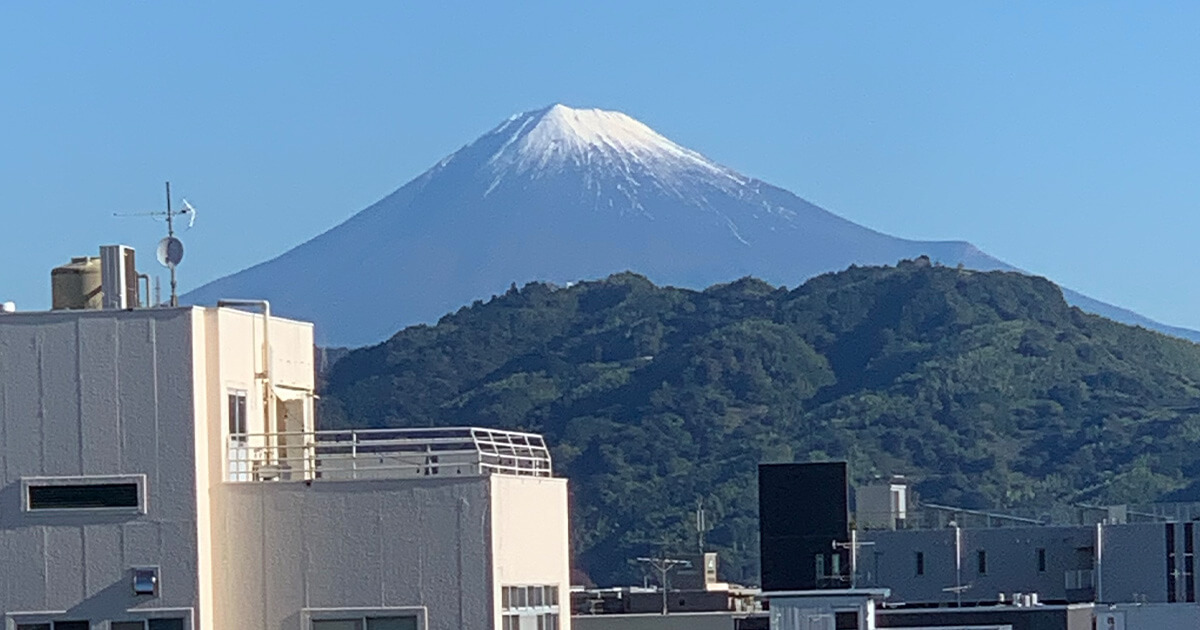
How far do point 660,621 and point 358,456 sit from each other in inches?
2325

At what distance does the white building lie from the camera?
2762 centimetres

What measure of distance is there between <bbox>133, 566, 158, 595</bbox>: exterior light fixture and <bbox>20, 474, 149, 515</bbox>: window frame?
0.58 metres

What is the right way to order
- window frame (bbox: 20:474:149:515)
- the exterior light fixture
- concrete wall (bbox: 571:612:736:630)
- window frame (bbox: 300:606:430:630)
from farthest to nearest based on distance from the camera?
1. concrete wall (bbox: 571:612:736:630)
2. window frame (bbox: 300:606:430:630)
3. window frame (bbox: 20:474:149:515)
4. the exterior light fixture

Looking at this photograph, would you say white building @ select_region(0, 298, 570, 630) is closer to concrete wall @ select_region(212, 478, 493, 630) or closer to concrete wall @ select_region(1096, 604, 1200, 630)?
concrete wall @ select_region(212, 478, 493, 630)

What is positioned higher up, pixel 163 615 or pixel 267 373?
pixel 267 373

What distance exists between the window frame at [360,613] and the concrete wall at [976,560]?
70.9 m

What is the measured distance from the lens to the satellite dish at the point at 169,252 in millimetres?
29781

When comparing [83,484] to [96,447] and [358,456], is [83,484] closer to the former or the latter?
[96,447]

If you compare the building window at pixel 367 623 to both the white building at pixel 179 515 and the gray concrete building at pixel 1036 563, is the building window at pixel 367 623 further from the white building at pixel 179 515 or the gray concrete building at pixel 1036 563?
the gray concrete building at pixel 1036 563

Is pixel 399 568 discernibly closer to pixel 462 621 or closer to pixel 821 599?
pixel 462 621

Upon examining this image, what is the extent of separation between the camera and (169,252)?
1176 inches

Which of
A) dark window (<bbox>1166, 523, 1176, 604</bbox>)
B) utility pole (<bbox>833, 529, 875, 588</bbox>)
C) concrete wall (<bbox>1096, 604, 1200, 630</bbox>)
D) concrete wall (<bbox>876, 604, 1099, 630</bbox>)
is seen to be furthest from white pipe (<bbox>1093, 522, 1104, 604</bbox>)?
concrete wall (<bbox>876, 604, 1099, 630</bbox>)

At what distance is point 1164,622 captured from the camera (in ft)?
276

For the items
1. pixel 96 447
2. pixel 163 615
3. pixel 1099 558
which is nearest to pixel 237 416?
pixel 96 447
